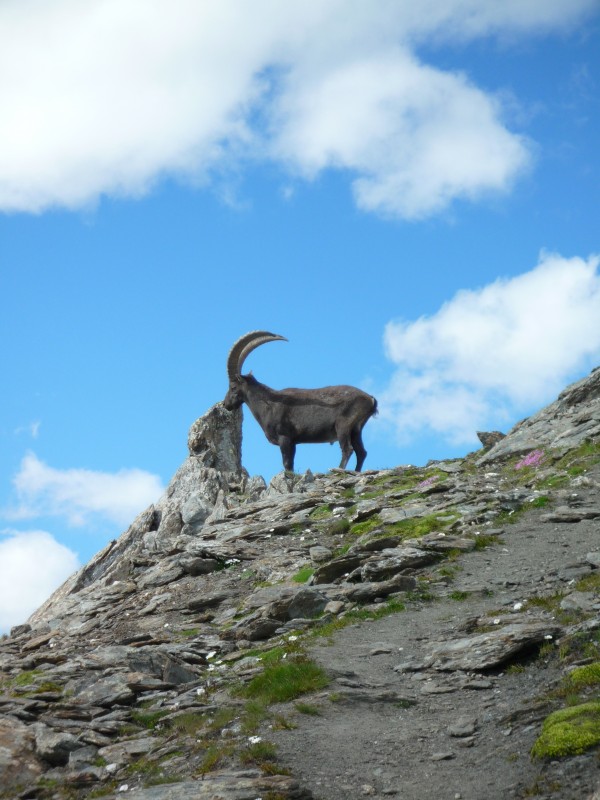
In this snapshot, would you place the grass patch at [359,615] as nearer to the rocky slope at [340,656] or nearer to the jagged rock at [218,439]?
the rocky slope at [340,656]

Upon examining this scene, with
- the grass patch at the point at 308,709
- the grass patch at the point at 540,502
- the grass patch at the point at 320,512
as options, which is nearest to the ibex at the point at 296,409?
the grass patch at the point at 320,512

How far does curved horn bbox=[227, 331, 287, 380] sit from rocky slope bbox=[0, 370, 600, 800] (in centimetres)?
957

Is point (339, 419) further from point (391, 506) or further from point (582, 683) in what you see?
point (582, 683)

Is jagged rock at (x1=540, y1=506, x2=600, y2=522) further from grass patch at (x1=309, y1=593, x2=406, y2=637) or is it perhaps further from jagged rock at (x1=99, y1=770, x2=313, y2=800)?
jagged rock at (x1=99, y1=770, x2=313, y2=800)

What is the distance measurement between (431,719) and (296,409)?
23119mm

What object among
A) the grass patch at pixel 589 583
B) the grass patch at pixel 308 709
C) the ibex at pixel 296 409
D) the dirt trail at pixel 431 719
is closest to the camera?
the dirt trail at pixel 431 719

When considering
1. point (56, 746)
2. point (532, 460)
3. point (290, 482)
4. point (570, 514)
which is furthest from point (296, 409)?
point (56, 746)

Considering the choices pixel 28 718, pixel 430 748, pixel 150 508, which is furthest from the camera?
pixel 150 508

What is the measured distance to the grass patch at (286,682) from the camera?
11820mm

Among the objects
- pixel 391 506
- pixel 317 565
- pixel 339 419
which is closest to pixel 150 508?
pixel 339 419

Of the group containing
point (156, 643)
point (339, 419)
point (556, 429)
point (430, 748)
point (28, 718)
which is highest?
point (339, 419)

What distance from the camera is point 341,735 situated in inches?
412

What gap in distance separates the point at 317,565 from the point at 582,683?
9839 mm

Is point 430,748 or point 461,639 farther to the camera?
point 461,639
